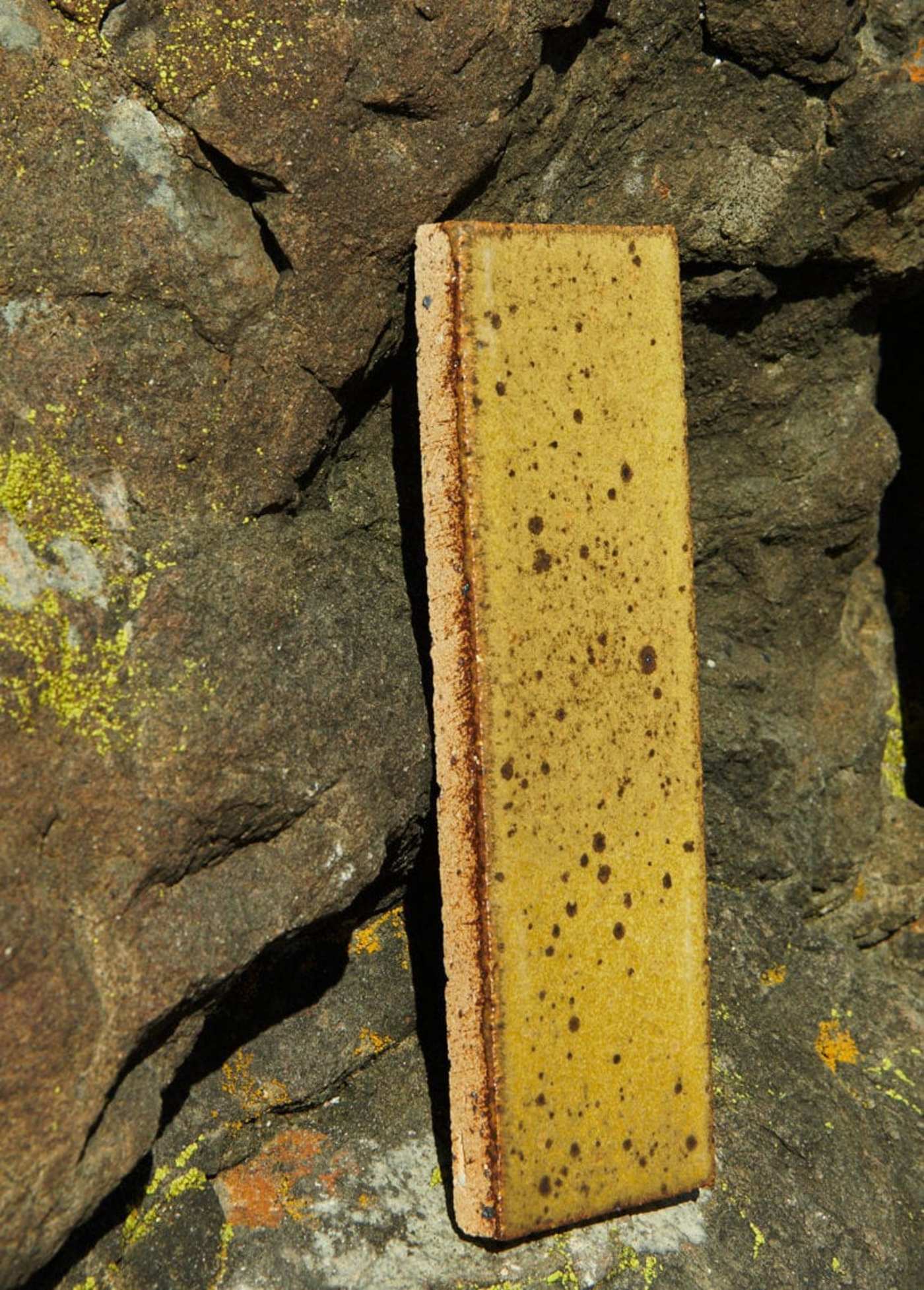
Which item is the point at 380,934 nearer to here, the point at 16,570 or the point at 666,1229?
the point at 666,1229

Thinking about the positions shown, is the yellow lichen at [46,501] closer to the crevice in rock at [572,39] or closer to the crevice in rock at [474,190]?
the crevice in rock at [474,190]

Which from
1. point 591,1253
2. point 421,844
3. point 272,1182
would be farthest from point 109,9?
point 591,1253

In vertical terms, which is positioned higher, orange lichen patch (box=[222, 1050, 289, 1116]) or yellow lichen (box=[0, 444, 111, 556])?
yellow lichen (box=[0, 444, 111, 556])

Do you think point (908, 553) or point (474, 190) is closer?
point (474, 190)

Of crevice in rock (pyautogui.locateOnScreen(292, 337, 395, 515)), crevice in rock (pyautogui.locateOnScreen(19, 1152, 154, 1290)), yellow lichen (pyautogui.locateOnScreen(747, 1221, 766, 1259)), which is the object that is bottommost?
yellow lichen (pyautogui.locateOnScreen(747, 1221, 766, 1259))

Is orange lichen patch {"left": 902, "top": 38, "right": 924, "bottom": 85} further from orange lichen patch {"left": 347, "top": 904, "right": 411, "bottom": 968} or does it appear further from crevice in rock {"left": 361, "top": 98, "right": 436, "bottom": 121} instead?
orange lichen patch {"left": 347, "top": 904, "right": 411, "bottom": 968}

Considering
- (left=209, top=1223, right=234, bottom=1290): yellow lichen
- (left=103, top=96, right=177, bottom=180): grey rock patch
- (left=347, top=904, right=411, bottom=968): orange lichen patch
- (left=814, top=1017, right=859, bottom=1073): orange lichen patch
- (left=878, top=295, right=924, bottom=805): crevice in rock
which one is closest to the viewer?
(left=103, top=96, right=177, bottom=180): grey rock patch

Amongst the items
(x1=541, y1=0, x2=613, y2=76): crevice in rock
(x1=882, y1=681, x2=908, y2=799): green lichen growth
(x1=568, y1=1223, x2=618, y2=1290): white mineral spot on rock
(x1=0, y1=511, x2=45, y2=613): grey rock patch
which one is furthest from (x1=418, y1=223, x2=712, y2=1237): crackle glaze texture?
(x1=882, y1=681, x2=908, y2=799): green lichen growth

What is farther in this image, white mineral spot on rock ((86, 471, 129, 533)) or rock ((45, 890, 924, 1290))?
rock ((45, 890, 924, 1290))
